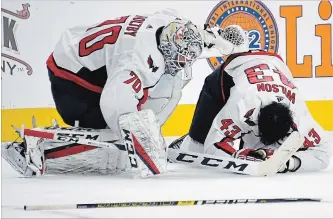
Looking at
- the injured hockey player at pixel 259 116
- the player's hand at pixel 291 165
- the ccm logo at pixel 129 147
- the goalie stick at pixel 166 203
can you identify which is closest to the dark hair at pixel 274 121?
the injured hockey player at pixel 259 116

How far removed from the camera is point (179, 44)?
118 inches

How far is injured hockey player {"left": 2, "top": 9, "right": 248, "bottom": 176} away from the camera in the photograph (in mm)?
2824

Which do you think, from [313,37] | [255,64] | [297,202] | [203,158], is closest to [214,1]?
[313,37]

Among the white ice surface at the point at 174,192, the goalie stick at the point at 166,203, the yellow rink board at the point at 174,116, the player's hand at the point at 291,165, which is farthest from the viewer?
the yellow rink board at the point at 174,116

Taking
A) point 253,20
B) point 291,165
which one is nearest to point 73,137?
point 291,165

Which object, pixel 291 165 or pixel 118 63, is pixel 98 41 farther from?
pixel 291 165

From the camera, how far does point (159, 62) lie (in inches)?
117

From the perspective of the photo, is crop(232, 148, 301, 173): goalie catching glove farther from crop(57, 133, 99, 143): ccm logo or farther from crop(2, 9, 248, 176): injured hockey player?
crop(57, 133, 99, 143): ccm logo

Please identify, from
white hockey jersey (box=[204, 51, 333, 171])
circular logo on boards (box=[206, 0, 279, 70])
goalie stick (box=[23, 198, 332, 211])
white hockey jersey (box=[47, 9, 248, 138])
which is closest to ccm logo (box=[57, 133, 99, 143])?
white hockey jersey (box=[47, 9, 248, 138])

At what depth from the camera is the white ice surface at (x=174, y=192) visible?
2062 millimetres

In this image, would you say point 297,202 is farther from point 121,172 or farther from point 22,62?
point 22,62

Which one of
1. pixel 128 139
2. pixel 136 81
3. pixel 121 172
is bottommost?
pixel 121 172

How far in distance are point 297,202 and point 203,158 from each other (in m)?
0.83

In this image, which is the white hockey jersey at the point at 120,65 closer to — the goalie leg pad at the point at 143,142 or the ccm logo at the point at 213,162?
the goalie leg pad at the point at 143,142
